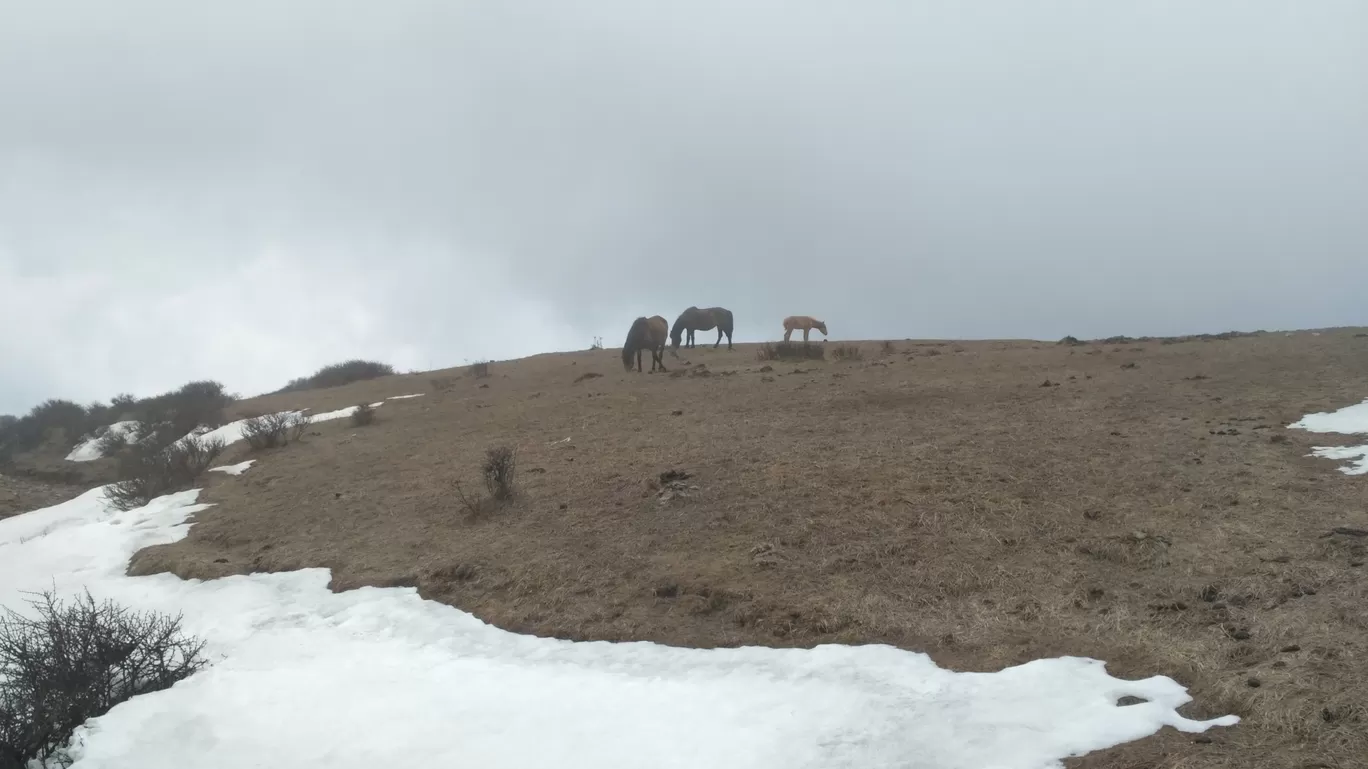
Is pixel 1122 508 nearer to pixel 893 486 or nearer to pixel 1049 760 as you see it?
pixel 893 486

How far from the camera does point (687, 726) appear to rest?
5.19 m

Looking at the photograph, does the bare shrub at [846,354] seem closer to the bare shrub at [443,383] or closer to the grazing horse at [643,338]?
the grazing horse at [643,338]

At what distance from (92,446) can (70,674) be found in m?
28.9

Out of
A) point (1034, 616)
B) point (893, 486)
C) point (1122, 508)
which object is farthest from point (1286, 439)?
point (1034, 616)

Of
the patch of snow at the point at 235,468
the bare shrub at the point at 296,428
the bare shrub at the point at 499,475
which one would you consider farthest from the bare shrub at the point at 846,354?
the patch of snow at the point at 235,468

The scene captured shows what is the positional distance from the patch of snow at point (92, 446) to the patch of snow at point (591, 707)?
26.2 meters

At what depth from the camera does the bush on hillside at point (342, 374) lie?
3831 cm

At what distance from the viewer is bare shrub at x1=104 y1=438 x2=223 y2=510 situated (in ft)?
48.7

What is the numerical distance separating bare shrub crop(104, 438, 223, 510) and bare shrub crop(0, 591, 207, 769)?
9434 mm

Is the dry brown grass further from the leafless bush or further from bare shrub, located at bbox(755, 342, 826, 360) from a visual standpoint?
the leafless bush

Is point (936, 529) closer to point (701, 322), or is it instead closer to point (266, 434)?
point (266, 434)

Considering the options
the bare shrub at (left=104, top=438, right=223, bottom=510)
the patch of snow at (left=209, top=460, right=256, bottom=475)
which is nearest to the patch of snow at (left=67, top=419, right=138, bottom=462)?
the bare shrub at (left=104, top=438, right=223, bottom=510)

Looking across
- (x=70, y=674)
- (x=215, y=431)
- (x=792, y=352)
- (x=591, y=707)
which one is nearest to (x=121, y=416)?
(x=215, y=431)

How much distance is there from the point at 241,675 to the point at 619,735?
3.55 meters
